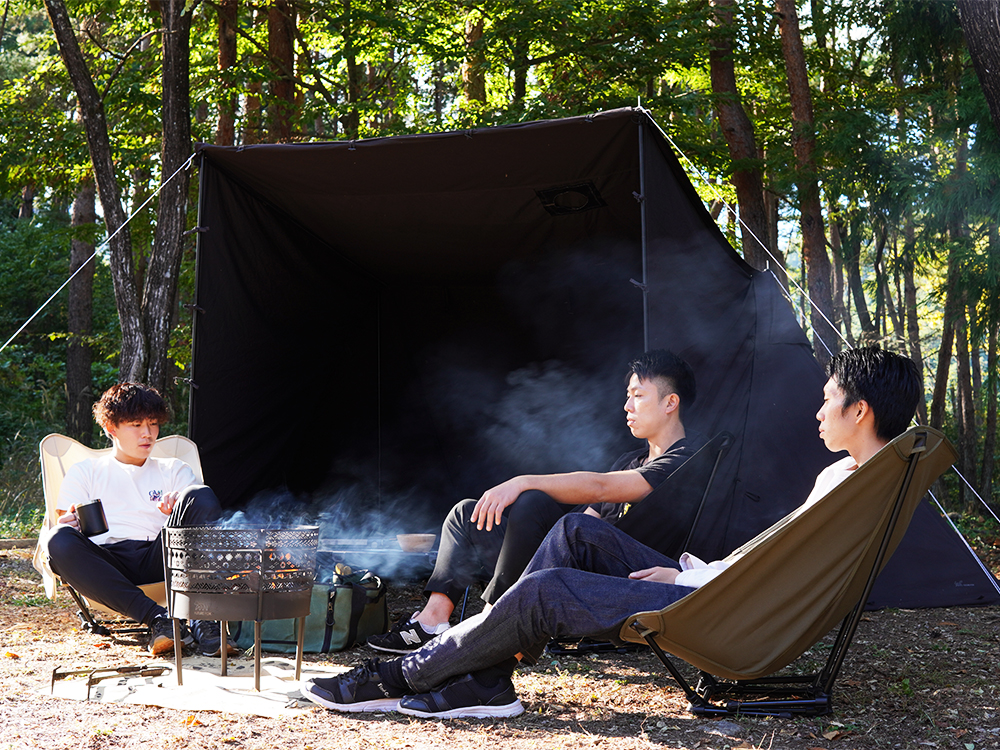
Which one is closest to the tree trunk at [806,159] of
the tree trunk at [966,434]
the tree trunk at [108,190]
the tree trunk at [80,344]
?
the tree trunk at [966,434]

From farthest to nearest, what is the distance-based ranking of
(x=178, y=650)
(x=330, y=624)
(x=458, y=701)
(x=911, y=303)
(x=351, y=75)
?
(x=911, y=303) < (x=351, y=75) < (x=330, y=624) < (x=178, y=650) < (x=458, y=701)

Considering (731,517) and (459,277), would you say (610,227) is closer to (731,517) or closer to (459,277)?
(459,277)

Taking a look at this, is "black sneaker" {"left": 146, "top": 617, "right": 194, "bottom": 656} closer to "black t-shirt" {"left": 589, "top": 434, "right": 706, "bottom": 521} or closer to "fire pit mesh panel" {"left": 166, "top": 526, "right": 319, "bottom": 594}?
"fire pit mesh panel" {"left": 166, "top": 526, "right": 319, "bottom": 594}

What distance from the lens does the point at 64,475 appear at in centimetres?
307

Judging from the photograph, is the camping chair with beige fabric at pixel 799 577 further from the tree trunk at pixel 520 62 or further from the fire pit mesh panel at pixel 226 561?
the tree trunk at pixel 520 62

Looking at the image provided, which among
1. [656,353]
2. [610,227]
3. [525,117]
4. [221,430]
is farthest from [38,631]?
[525,117]

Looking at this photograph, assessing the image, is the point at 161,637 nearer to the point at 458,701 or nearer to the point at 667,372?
the point at 458,701

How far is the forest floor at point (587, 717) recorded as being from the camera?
1.77 meters

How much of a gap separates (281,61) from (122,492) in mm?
4770

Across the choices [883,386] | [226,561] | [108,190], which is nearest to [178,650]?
[226,561]

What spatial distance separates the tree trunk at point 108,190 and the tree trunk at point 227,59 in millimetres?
857

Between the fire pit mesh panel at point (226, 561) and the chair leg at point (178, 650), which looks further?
the chair leg at point (178, 650)

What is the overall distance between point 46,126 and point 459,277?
3.90 m

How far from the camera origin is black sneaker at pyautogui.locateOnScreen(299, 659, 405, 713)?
1.92 meters
